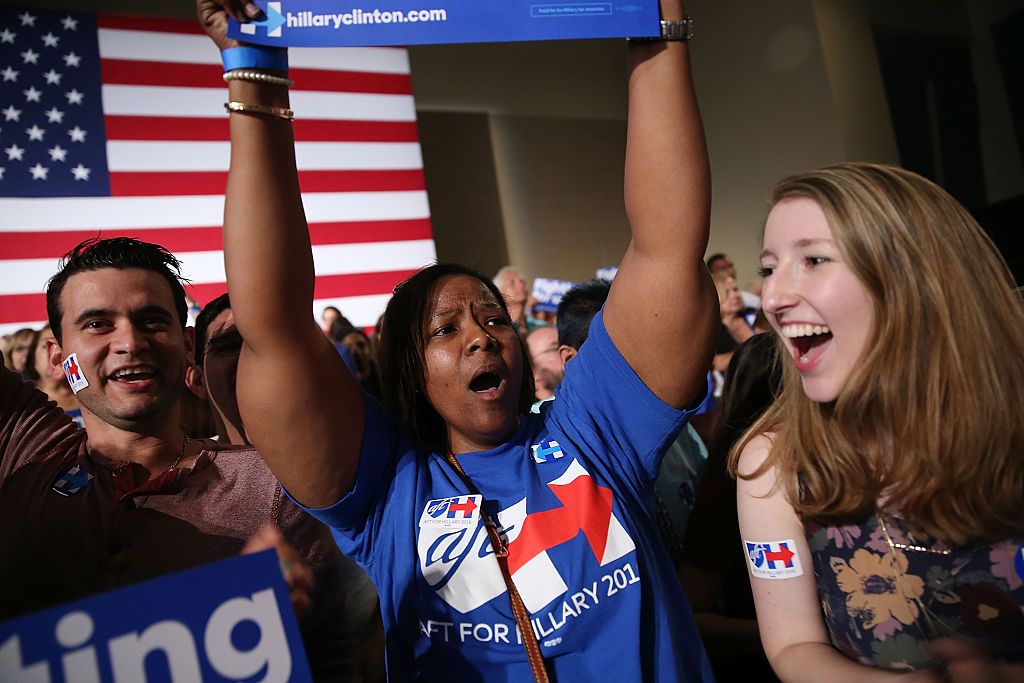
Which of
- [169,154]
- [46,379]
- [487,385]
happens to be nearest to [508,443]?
[487,385]

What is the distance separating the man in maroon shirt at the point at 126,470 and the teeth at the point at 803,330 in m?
0.84

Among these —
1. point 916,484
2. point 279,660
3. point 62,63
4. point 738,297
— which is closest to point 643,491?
point 916,484

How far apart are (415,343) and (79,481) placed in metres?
0.60

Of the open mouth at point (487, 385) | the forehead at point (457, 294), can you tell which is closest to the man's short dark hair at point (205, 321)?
the forehead at point (457, 294)

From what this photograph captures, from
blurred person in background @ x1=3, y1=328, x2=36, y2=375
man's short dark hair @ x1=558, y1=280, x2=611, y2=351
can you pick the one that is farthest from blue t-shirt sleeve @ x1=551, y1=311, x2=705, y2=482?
blurred person in background @ x1=3, y1=328, x2=36, y2=375

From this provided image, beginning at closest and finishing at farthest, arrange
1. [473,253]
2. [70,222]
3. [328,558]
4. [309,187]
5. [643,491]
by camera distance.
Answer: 1. [643,491]
2. [328,558]
3. [70,222]
4. [309,187]
5. [473,253]

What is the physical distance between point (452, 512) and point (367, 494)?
13 cm

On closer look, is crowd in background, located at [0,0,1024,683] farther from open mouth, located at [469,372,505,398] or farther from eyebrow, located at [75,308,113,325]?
eyebrow, located at [75,308,113,325]

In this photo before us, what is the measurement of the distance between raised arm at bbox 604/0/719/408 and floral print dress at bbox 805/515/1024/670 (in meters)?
0.32

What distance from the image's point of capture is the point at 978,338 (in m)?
1.09

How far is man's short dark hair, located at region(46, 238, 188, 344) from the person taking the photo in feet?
4.80

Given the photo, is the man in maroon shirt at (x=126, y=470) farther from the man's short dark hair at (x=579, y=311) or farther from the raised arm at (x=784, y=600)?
the man's short dark hair at (x=579, y=311)

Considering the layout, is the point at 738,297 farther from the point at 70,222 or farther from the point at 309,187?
the point at 70,222

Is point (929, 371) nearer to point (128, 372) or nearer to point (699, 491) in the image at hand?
point (699, 491)
